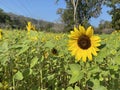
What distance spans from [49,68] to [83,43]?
2.55 feet

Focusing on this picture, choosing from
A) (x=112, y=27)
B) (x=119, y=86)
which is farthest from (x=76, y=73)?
(x=112, y=27)

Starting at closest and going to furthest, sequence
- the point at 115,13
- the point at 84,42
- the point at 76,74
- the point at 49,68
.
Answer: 1. the point at 76,74
2. the point at 84,42
3. the point at 49,68
4. the point at 115,13

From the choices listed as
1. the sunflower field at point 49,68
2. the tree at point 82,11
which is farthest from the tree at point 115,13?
the sunflower field at point 49,68

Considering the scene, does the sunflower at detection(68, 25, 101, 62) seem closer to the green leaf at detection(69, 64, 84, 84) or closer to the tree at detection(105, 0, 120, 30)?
the green leaf at detection(69, 64, 84, 84)

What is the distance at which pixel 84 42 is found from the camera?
225cm

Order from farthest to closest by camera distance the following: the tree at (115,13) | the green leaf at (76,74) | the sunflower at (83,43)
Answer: the tree at (115,13) → the sunflower at (83,43) → the green leaf at (76,74)

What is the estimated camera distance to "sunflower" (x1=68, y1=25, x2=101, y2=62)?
2135mm

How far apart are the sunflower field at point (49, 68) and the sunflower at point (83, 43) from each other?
4 centimetres

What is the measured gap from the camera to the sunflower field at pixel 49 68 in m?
2.16

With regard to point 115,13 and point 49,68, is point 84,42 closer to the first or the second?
point 49,68

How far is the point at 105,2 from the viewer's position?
44.8 meters

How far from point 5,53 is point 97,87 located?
584mm

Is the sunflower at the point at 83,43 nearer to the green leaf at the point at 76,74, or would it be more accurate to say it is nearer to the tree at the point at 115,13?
the green leaf at the point at 76,74

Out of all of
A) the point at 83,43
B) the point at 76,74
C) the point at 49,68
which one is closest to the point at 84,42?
the point at 83,43
